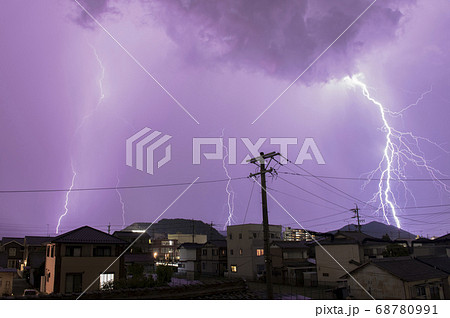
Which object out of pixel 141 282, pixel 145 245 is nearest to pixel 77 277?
pixel 141 282

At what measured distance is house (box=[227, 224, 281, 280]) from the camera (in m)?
45.2

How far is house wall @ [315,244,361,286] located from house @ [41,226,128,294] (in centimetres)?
2334

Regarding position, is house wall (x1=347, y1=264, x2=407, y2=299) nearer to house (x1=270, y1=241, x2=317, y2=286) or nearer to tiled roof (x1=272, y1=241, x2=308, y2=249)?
house (x1=270, y1=241, x2=317, y2=286)

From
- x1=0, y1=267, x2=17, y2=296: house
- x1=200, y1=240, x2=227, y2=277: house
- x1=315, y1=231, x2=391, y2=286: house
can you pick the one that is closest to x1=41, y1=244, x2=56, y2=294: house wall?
x1=0, y1=267, x2=17, y2=296: house

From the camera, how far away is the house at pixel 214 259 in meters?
50.5

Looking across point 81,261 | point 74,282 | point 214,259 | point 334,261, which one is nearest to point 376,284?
point 334,261

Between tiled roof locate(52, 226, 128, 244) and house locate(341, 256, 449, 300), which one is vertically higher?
tiled roof locate(52, 226, 128, 244)

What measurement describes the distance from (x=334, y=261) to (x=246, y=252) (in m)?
13.9

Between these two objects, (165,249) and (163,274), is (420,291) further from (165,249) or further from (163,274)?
(165,249)

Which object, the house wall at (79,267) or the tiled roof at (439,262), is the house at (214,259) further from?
the tiled roof at (439,262)

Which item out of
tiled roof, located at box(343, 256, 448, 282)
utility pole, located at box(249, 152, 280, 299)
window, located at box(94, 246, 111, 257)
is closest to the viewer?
utility pole, located at box(249, 152, 280, 299)

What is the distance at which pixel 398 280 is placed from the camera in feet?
73.5

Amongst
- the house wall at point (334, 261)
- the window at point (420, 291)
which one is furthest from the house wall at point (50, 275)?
the house wall at point (334, 261)
